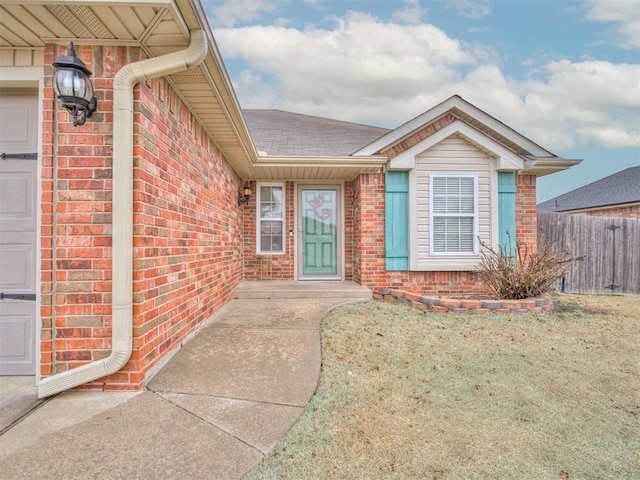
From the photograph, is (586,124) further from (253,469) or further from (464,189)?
(253,469)

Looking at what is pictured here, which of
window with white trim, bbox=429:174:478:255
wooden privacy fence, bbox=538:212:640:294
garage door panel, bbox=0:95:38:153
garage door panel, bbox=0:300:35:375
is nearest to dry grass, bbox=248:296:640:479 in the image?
window with white trim, bbox=429:174:478:255

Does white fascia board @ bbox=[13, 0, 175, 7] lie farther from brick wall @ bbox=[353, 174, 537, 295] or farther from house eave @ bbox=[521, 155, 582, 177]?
house eave @ bbox=[521, 155, 582, 177]

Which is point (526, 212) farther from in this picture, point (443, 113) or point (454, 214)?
point (443, 113)

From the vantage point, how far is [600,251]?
7.23 m

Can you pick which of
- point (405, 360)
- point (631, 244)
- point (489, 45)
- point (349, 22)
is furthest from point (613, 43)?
point (405, 360)

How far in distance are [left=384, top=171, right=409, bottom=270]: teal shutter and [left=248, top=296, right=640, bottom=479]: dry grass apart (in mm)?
1928

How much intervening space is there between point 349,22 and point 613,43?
8869mm

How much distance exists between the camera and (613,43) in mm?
10352

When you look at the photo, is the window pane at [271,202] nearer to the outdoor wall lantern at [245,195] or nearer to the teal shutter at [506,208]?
the outdoor wall lantern at [245,195]

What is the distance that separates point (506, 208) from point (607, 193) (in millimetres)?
10730

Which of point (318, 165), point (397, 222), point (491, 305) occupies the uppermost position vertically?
point (318, 165)

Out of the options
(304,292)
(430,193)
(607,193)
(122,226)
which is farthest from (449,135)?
(607,193)

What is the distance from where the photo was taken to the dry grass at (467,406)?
1664mm

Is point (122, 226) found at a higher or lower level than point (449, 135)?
lower
